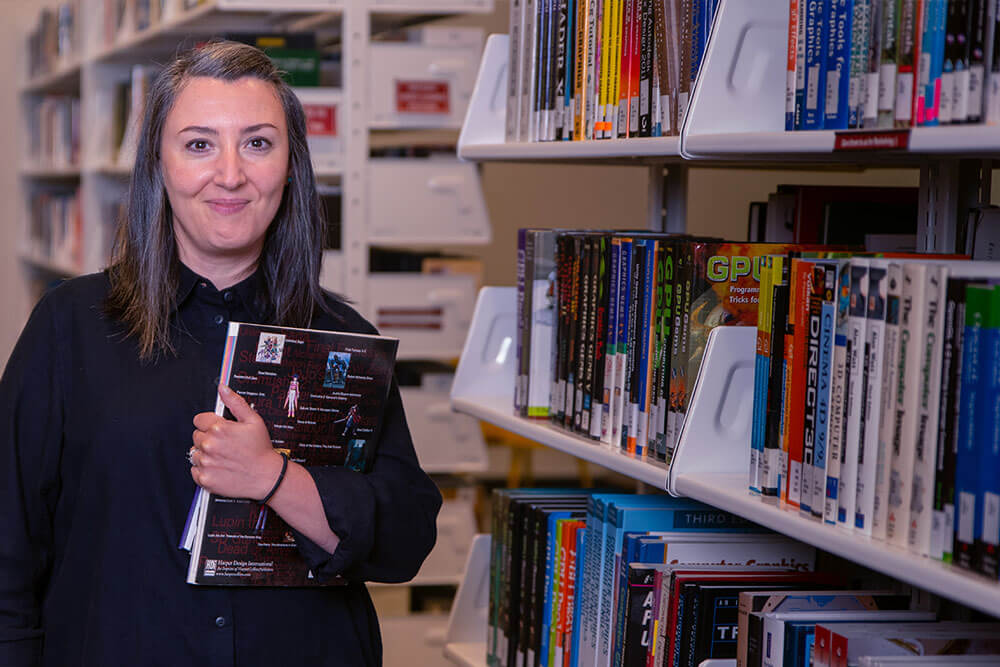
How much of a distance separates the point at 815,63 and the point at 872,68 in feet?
0.31

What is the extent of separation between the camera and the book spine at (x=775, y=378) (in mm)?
1261

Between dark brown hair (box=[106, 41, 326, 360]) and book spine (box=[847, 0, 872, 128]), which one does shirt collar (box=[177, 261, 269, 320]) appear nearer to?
dark brown hair (box=[106, 41, 326, 360])

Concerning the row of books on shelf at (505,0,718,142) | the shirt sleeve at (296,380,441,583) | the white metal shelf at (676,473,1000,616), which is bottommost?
the shirt sleeve at (296,380,441,583)

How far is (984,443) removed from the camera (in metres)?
0.98

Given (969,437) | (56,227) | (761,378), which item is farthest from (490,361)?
(56,227)

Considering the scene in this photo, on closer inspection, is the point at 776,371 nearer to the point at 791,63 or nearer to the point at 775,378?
the point at 775,378

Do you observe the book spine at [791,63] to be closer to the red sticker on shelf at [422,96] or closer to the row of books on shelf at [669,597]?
the row of books on shelf at [669,597]

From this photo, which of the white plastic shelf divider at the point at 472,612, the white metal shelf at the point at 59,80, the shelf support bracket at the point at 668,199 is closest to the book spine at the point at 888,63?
the shelf support bracket at the point at 668,199

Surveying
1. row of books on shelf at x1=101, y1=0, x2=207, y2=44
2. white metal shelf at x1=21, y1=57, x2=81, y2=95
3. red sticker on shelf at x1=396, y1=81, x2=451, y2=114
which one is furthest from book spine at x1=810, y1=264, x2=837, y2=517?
white metal shelf at x1=21, y1=57, x2=81, y2=95

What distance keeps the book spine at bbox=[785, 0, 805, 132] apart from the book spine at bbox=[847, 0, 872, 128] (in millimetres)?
93

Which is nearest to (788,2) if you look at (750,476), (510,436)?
(750,476)

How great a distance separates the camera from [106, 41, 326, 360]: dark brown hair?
1.56 meters

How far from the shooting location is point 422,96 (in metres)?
3.13

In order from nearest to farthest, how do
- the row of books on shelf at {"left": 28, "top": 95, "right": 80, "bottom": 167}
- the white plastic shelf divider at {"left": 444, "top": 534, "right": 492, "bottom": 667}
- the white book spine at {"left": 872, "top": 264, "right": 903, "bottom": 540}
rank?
the white book spine at {"left": 872, "top": 264, "right": 903, "bottom": 540}, the white plastic shelf divider at {"left": 444, "top": 534, "right": 492, "bottom": 667}, the row of books on shelf at {"left": 28, "top": 95, "right": 80, "bottom": 167}
